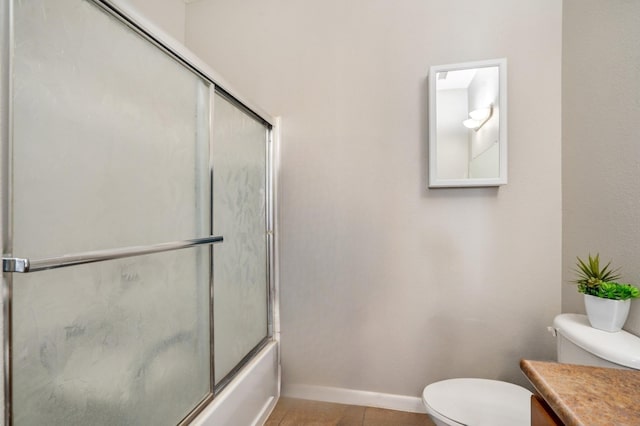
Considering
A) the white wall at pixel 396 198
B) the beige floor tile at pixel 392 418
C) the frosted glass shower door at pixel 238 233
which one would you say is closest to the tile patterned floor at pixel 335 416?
the beige floor tile at pixel 392 418

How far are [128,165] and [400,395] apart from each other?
170cm

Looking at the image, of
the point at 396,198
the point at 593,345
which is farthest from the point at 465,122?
the point at 593,345

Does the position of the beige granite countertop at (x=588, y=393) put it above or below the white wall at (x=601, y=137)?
below

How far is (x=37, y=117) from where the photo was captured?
66 cm

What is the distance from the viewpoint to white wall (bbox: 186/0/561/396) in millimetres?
1579

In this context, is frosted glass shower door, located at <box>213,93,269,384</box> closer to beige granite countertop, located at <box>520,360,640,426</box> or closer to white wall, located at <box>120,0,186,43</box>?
white wall, located at <box>120,0,186,43</box>

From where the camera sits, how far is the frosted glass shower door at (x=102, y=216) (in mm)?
655

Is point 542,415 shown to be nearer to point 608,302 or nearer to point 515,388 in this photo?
point 608,302

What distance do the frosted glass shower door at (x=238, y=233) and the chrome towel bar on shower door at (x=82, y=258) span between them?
0.30m

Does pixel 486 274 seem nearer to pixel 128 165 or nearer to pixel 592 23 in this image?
pixel 592 23

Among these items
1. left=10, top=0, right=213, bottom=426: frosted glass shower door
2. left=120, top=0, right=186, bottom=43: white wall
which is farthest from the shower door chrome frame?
left=120, top=0, right=186, bottom=43: white wall

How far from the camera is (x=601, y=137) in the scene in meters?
1.29

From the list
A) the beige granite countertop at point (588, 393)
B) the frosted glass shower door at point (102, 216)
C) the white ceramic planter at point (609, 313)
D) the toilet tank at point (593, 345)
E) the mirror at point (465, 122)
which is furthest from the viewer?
the mirror at point (465, 122)

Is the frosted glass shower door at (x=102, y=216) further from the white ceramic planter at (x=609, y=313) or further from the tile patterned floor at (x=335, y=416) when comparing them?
the white ceramic planter at (x=609, y=313)
